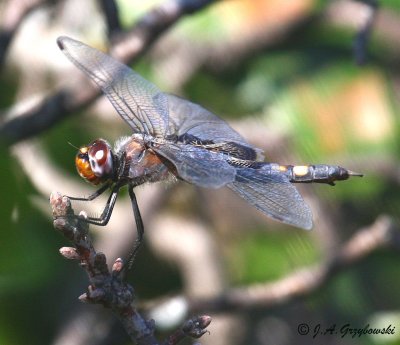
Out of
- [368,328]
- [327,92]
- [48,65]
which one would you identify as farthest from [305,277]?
[48,65]

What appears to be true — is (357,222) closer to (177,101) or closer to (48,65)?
(177,101)

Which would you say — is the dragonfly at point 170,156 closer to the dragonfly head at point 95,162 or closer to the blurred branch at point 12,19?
the dragonfly head at point 95,162

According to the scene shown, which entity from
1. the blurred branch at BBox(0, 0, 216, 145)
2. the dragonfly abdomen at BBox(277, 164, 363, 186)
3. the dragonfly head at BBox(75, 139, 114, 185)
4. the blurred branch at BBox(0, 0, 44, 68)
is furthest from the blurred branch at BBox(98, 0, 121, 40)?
the dragonfly abdomen at BBox(277, 164, 363, 186)

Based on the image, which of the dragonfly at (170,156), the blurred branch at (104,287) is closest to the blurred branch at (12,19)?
the dragonfly at (170,156)

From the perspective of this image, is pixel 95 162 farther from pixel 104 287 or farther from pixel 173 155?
pixel 104 287

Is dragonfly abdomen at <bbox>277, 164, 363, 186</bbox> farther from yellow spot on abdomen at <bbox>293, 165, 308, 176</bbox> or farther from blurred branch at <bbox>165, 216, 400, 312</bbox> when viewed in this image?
blurred branch at <bbox>165, 216, 400, 312</bbox>
